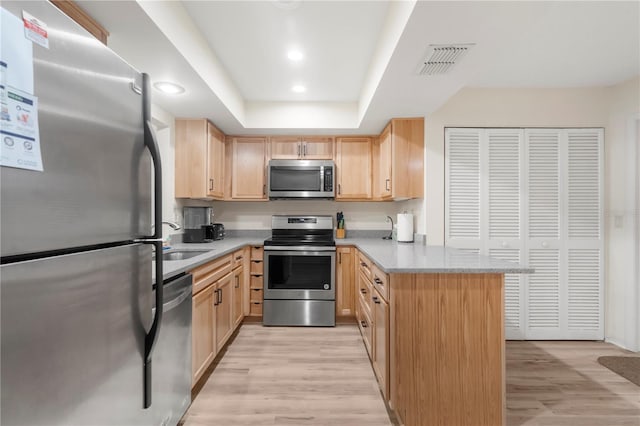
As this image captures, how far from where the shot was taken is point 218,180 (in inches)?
135

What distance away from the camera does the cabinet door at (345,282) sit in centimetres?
334

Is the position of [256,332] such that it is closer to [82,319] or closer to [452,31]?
[82,319]

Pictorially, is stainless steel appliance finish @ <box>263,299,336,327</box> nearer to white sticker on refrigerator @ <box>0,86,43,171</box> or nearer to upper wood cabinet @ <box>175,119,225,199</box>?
upper wood cabinet @ <box>175,119,225,199</box>

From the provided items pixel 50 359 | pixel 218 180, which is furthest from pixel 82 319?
pixel 218 180

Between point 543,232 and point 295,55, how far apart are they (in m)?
Answer: 2.92

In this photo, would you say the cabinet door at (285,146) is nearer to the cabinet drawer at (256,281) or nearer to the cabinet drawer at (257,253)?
the cabinet drawer at (257,253)

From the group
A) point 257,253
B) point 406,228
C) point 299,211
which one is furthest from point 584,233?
point 257,253

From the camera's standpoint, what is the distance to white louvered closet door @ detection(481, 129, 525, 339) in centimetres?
292

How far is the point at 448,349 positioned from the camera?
1655 millimetres

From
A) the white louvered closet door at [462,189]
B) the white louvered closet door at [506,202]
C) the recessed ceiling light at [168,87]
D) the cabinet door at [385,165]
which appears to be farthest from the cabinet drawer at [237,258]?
the white louvered closet door at [506,202]

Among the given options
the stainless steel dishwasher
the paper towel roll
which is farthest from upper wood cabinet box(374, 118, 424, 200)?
the stainless steel dishwasher

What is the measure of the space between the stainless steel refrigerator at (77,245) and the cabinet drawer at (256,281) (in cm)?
238

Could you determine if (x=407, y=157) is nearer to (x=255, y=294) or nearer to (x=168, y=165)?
(x=255, y=294)

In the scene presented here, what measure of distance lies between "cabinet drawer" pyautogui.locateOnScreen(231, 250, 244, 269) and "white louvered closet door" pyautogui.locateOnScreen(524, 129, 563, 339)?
116 inches
